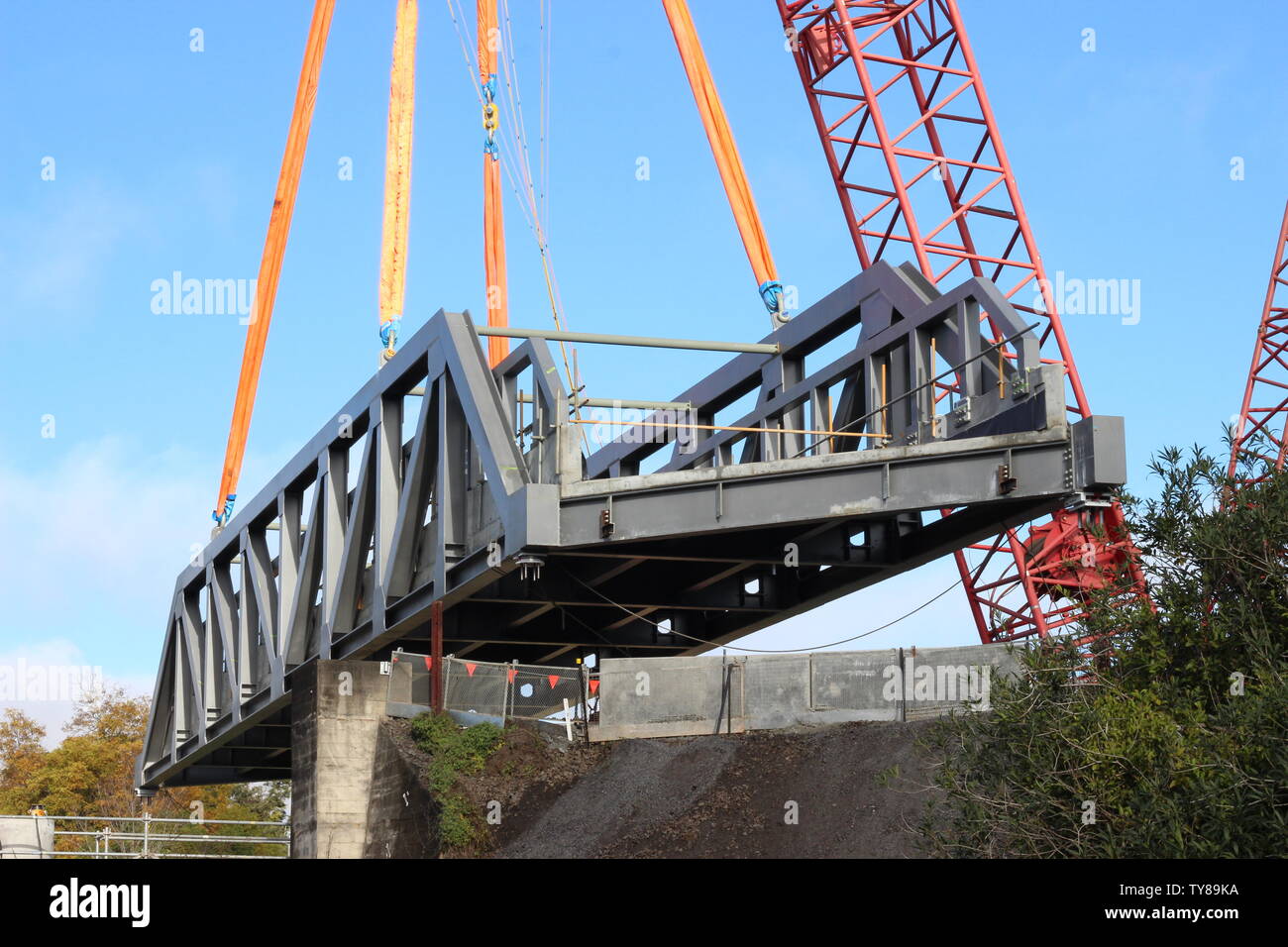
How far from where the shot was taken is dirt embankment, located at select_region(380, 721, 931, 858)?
905 inches

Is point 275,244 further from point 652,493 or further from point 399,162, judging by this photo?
point 652,493

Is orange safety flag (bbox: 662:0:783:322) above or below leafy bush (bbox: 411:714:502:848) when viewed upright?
above

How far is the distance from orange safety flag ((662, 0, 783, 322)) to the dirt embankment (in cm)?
858

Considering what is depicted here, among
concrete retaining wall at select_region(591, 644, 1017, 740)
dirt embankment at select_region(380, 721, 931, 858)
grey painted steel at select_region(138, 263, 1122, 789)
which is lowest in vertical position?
dirt embankment at select_region(380, 721, 931, 858)

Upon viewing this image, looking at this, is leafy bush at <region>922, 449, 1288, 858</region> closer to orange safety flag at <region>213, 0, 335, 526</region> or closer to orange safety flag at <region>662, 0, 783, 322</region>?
orange safety flag at <region>662, 0, 783, 322</region>

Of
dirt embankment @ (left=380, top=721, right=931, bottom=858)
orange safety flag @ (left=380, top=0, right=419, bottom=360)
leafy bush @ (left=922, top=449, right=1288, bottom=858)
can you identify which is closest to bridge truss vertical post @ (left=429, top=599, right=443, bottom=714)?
dirt embankment @ (left=380, top=721, right=931, bottom=858)

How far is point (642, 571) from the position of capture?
29.2 metres

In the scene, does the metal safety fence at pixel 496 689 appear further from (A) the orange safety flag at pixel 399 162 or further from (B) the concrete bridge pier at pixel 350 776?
(A) the orange safety flag at pixel 399 162

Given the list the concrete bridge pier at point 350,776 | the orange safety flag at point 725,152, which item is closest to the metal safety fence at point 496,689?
the concrete bridge pier at point 350,776

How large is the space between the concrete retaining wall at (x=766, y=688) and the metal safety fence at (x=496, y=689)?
0.71 meters

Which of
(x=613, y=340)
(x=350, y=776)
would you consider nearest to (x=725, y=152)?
(x=613, y=340)

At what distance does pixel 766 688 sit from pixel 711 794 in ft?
12.7

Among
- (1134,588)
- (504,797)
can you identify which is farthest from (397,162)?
(1134,588)
